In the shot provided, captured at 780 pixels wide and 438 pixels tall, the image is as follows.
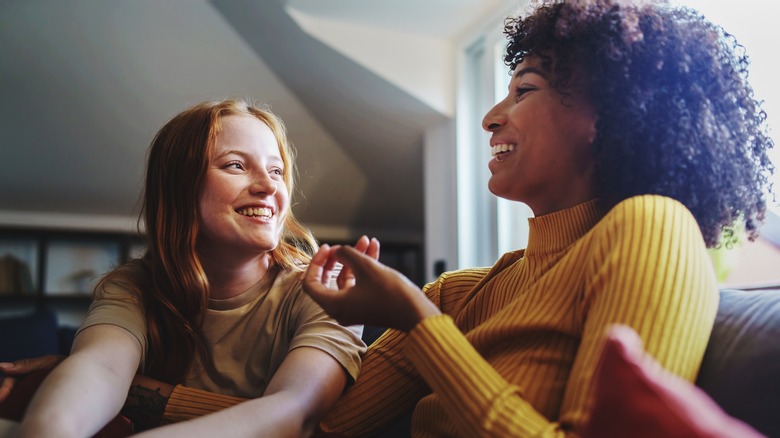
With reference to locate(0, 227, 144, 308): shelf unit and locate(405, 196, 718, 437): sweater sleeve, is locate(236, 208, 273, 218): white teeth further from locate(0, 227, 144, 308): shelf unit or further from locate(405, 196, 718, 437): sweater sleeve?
locate(0, 227, 144, 308): shelf unit

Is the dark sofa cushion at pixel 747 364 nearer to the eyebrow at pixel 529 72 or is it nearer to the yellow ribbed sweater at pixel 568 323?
the yellow ribbed sweater at pixel 568 323

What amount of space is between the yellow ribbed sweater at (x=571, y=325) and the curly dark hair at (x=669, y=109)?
112 mm

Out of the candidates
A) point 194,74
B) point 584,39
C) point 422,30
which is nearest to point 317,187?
point 194,74

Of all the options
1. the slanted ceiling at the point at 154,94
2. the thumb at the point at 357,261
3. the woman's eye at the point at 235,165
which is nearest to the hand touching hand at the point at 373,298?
the thumb at the point at 357,261

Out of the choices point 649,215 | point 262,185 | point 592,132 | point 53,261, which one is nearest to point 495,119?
point 592,132

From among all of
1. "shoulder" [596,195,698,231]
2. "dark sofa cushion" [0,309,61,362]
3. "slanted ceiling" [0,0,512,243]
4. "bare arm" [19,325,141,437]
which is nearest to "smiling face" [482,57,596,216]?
"shoulder" [596,195,698,231]

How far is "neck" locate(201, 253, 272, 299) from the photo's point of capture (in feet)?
4.34

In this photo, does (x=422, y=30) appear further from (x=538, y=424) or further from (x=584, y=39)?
(x=538, y=424)

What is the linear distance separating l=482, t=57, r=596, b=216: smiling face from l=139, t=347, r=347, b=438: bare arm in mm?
419

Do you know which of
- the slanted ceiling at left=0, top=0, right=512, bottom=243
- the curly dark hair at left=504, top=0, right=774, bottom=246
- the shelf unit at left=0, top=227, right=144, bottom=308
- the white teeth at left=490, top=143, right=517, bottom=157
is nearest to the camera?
the curly dark hair at left=504, top=0, right=774, bottom=246

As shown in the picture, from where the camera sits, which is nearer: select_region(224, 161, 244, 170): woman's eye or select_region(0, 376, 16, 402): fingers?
select_region(0, 376, 16, 402): fingers

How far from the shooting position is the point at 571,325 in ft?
2.64

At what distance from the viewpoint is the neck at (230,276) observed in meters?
1.32

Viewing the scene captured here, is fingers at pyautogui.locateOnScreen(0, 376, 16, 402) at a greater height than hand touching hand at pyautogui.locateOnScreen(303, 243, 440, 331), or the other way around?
hand touching hand at pyautogui.locateOnScreen(303, 243, 440, 331)
